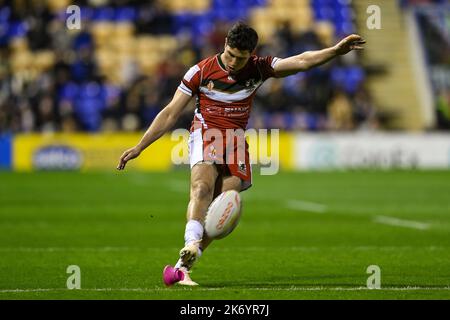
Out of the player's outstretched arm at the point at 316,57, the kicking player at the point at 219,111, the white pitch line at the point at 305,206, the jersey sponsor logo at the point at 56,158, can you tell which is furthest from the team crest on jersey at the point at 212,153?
the jersey sponsor logo at the point at 56,158

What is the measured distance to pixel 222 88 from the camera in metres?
9.34

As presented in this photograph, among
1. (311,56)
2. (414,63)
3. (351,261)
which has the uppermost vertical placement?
(414,63)

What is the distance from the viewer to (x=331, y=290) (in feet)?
28.5

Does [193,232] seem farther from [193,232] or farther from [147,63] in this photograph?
[147,63]

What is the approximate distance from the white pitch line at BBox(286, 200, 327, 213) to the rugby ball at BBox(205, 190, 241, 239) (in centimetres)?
947

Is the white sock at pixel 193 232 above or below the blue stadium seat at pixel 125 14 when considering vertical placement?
below

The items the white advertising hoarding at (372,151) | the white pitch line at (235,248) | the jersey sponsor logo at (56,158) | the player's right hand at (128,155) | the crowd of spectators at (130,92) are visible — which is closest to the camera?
the player's right hand at (128,155)

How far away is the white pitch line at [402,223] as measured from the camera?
15156 mm

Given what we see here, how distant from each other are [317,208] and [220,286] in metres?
9.78

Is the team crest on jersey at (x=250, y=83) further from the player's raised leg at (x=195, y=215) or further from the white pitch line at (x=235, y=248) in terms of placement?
the white pitch line at (x=235, y=248)

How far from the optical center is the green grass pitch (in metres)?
8.93

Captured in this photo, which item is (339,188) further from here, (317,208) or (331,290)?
(331,290)

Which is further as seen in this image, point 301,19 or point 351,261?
point 301,19
